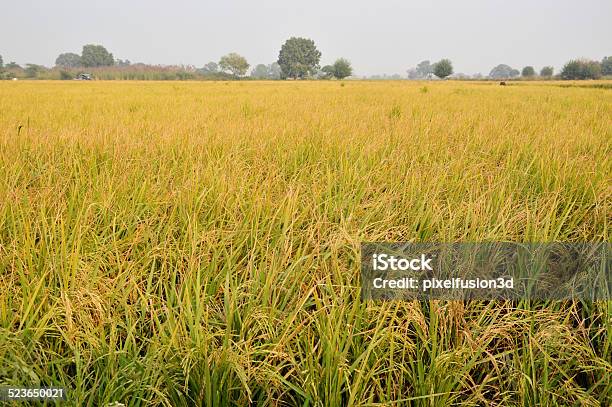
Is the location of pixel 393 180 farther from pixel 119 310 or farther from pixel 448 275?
pixel 119 310

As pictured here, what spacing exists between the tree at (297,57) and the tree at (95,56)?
51654 millimetres

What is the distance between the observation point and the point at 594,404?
950mm

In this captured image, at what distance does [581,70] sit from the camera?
64.1 metres

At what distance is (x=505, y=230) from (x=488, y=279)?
0.26 metres

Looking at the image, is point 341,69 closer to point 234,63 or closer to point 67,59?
point 234,63

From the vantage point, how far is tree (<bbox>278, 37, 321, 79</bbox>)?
300 ft

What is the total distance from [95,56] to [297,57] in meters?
58.7

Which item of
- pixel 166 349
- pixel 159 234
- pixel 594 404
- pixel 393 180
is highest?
pixel 393 180

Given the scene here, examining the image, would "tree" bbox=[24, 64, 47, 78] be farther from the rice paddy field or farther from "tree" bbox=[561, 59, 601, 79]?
"tree" bbox=[561, 59, 601, 79]

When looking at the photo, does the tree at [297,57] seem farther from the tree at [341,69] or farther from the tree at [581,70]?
the tree at [581,70]

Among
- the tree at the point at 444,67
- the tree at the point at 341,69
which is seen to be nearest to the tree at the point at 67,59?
the tree at the point at 341,69

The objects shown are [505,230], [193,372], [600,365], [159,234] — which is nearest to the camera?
[193,372]

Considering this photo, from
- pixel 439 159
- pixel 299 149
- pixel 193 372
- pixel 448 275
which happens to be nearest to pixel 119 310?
pixel 193 372

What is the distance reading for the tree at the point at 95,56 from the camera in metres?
103
